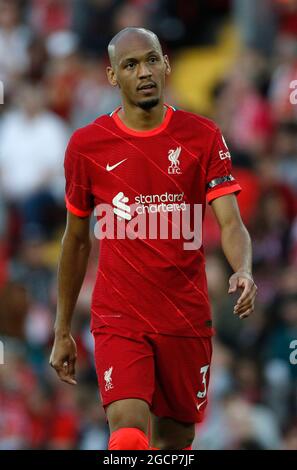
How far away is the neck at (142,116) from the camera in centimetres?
750

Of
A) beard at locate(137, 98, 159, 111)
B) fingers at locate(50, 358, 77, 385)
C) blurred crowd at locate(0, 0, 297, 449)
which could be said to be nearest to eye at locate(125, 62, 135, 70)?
beard at locate(137, 98, 159, 111)

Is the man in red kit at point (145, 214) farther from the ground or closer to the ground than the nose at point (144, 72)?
closer to the ground

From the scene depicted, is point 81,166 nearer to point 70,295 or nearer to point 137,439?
point 70,295

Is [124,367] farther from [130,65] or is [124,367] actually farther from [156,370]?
[130,65]

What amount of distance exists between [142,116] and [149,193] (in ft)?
1.28

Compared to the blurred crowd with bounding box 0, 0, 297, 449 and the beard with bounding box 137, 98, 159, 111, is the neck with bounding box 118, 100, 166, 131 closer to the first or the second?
the beard with bounding box 137, 98, 159, 111

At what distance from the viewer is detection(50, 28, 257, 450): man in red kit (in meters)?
7.41

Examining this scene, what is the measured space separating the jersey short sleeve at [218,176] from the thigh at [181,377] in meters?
0.76

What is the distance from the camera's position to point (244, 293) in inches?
274

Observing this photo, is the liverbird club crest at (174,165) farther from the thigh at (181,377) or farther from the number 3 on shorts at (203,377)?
the number 3 on shorts at (203,377)

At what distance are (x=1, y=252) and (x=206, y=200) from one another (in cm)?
652

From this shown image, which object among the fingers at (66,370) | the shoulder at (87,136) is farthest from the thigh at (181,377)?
the shoulder at (87,136)

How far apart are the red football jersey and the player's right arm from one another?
199 millimetres

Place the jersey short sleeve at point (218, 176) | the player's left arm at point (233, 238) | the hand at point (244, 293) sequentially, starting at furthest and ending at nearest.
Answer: the jersey short sleeve at point (218, 176) < the player's left arm at point (233, 238) < the hand at point (244, 293)
